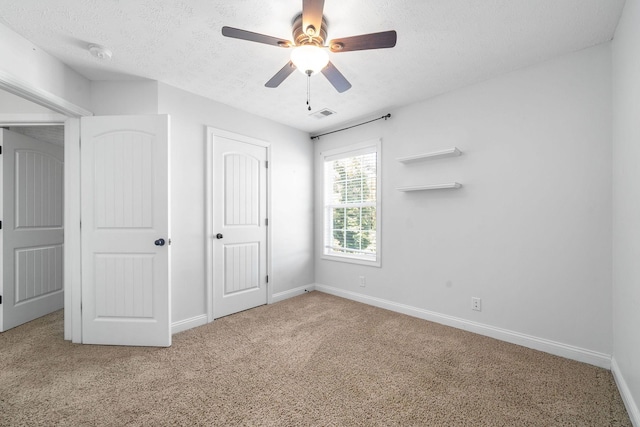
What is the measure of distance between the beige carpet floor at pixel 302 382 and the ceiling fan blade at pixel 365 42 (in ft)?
7.18

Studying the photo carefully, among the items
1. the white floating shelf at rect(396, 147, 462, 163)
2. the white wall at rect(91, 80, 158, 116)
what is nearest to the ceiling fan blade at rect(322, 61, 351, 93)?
the white floating shelf at rect(396, 147, 462, 163)

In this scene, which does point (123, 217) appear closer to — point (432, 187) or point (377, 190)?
point (377, 190)

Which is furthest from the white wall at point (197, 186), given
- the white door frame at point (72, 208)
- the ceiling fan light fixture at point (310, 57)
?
the ceiling fan light fixture at point (310, 57)

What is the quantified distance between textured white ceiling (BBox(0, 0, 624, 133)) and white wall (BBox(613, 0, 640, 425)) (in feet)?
0.91

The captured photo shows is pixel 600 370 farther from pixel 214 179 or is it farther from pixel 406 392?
pixel 214 179

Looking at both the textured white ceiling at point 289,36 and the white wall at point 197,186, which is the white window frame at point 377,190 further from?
the textured white ceiling at point 289,36

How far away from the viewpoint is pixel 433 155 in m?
3.00

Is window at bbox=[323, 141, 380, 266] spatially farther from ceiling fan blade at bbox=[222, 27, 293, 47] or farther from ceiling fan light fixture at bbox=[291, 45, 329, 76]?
Result: ceiling fan blade at bbox=[222, 27, 293, 47]

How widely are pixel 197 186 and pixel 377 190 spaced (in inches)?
85.4

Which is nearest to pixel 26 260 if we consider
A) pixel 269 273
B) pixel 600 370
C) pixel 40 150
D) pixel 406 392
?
pixel 40 150

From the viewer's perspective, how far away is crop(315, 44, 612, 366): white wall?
7.42 feet

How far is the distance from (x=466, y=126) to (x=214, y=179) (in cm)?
277

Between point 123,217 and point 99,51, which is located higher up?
point 99,51

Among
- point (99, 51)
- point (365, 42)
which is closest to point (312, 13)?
point (365, 42)
